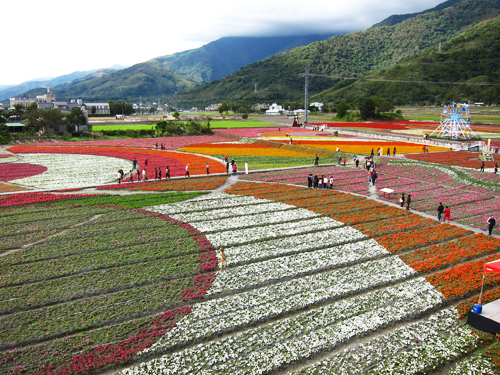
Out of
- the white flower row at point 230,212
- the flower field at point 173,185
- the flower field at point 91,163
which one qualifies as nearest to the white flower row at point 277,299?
the white flower row at point 230,212

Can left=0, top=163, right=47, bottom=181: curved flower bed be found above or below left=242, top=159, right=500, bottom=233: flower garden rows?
above

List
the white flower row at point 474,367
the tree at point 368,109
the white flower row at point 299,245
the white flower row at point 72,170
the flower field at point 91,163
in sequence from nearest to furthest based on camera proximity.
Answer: the white flower row at point 474,367 → the white flower row at point 299,245 → the white flower row at point 72,170 → the flower field at point 91,163 → the tree at point 368,109

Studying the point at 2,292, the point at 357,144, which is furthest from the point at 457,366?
the point at 357,144

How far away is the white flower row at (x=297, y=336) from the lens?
502 inches

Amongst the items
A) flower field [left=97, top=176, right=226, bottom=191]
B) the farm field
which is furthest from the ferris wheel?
flower field [left=97, top=176, right=226, bottom=191]

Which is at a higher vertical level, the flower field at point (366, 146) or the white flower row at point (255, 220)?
the flower field at point (366, 146)

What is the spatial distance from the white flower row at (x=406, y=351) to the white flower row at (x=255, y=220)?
1405cm

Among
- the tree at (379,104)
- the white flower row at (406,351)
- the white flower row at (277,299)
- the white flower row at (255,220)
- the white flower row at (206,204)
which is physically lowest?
the white flower row at (406,351)

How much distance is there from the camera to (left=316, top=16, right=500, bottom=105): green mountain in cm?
15462

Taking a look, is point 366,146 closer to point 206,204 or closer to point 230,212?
point 206,204

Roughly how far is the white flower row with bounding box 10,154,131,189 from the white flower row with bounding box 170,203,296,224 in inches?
683

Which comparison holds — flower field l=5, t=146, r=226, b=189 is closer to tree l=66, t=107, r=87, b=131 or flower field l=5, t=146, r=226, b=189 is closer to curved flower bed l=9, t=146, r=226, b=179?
curved flower bed l=9, t=146, r=226, b=179

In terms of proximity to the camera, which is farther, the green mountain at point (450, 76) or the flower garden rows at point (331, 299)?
the green mountain at point (450, 76)

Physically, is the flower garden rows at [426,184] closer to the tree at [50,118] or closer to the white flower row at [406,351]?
the white flower row at [406,351]
